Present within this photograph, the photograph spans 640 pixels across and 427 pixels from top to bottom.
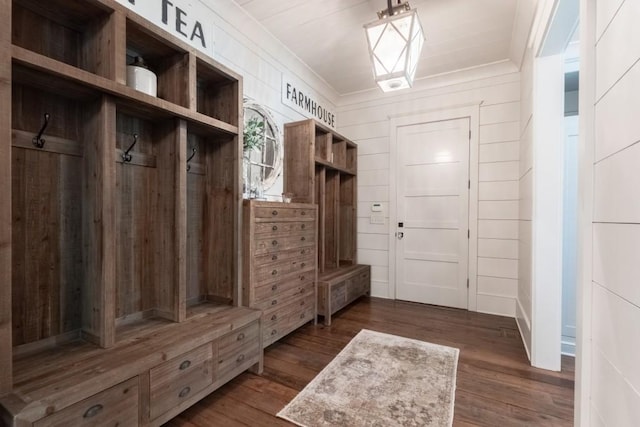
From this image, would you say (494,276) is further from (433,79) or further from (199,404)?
(199,404)

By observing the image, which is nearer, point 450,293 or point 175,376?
point 175,376

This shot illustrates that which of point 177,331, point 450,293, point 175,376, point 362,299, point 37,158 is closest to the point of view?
point 37,158

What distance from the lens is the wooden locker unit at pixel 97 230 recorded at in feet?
3.94

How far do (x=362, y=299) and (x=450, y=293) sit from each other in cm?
116

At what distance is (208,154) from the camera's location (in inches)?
92.4

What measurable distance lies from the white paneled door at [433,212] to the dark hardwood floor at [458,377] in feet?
1.82

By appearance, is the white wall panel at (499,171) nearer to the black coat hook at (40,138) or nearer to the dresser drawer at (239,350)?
the dresser drawer at (239,350)

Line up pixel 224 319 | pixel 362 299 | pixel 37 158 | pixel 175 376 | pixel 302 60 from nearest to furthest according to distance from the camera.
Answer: pixel 37 158, pixel 175 376, pixel 224 319, pixel 302 60, pixel 362 299

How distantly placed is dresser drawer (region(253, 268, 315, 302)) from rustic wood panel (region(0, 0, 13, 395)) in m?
1.36

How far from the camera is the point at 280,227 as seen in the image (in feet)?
8.38

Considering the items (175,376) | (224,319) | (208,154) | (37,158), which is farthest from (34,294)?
(208,154)

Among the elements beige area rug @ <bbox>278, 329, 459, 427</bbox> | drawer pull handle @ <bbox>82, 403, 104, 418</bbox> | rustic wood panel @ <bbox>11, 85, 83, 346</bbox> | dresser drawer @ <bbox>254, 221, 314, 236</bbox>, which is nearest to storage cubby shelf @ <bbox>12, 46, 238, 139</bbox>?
rustic wood panel @ <bbox>11, 85, 83, 346</bbox>

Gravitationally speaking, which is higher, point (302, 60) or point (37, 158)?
point (302, 60)

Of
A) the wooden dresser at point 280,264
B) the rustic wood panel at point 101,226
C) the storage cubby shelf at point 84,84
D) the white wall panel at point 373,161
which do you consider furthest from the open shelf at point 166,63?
the white wall panel at point 373,161
